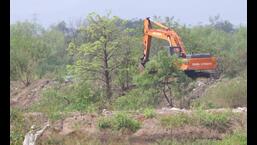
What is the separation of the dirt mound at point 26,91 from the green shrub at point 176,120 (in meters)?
4.53

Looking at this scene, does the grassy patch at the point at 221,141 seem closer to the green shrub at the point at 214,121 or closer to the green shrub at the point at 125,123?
the green shrub at the point at 214,121

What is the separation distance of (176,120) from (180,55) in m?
3.03

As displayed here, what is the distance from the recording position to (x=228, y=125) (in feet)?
15.8

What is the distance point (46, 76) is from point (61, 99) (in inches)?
164

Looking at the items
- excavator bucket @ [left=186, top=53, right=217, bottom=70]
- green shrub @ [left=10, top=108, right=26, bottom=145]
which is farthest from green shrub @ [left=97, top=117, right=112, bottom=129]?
excavator bucket @ [left=186, top=53, right=217, bottom=70]

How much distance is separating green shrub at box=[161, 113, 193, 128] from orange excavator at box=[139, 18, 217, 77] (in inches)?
76.4

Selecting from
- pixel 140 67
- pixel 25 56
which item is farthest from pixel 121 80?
pixel 25 56

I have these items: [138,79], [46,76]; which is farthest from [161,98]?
[46,76]

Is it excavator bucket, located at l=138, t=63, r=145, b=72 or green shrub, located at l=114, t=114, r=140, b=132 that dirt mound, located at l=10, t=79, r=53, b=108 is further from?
green shrub, located at l=114, t=114, r=140, b=132

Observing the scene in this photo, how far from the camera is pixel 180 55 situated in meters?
7.70

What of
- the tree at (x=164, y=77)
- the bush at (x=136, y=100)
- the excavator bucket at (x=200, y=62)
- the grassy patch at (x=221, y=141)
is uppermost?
the excavator bucket at (x=200, y=62)

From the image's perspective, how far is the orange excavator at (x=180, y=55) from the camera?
7355 millimetres

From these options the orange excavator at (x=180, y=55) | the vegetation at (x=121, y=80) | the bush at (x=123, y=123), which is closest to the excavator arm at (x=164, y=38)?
the orange excavator at (x=180, y=55)
